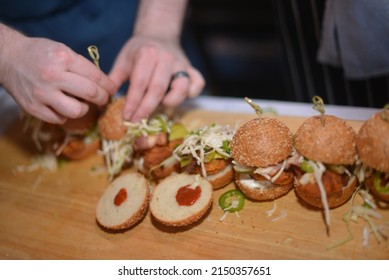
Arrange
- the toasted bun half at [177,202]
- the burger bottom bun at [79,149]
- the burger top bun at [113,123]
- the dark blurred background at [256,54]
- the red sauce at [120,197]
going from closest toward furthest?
the toasted bun half at [177,202] → the red sauce at [120,197] → the burger top bun at [113,123] → the burger bottom bun at [79,149] → the dark blurred background at [256,54]

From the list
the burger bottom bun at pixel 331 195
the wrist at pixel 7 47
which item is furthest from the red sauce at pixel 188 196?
the wrist at pixel 7 47

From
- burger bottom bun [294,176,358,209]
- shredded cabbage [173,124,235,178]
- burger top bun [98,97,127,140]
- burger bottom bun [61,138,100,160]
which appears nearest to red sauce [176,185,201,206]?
shredded cabbage [173,124,235,178]

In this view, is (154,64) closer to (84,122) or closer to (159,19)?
(159,19)

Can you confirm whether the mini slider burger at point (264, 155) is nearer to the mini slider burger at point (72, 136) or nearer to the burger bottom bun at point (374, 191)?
the burger bottom bun at point (374, 191)

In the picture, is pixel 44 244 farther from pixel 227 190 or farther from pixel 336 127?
pixel 336 127

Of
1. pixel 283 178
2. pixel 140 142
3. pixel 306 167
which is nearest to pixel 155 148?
pixel 140 142
